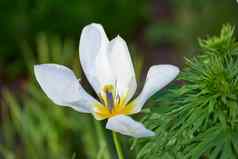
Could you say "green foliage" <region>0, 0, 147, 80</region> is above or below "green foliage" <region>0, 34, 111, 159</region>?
above

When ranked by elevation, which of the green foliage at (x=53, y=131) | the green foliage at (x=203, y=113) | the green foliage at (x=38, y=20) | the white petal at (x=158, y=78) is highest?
the white petal at (x=158, y=78)

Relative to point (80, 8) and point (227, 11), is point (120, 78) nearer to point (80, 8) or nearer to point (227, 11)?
point (227, 11)

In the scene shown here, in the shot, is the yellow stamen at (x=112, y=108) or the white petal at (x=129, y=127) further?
the yellow stamen at (x=112, y=108)

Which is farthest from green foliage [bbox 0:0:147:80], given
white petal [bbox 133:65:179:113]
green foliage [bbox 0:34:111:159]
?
white petal [bbox 133:65:179:113]

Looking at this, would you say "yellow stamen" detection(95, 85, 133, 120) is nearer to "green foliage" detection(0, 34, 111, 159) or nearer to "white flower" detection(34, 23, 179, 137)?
"white flower" detection(34, 23, 179, 137)

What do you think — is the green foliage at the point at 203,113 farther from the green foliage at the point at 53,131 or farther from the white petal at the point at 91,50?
the green foliage at the point at 53,131

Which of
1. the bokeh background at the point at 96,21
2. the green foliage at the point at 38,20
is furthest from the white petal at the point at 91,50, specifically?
the green foliage at the point at 38,20

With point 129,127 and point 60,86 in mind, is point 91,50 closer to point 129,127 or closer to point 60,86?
point 60,86

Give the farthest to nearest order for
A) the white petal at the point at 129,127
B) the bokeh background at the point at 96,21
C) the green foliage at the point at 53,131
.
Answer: the bokeh background at the point at 96,21 → the green foliage at the point at 53,131 → the white petal at the point at 129,127

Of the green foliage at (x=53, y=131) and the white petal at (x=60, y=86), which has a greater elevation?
the white petal at (x=60, y=86)
